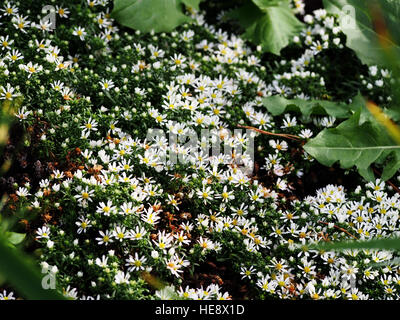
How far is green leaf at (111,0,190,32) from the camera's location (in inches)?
138

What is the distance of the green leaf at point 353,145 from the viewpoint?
3.03 m

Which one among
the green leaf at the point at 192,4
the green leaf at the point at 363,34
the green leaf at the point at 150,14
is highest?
the green leaf at the point at 192,4

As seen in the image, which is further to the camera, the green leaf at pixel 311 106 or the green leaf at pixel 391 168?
the green leaf at pixel 311 106

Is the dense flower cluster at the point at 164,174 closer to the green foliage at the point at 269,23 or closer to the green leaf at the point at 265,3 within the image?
the green foliage at the point at 269,23

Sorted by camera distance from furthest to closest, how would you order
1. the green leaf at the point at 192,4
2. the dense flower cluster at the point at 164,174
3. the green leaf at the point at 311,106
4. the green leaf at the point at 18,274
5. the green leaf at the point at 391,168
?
the green leaf at the point at 192,4 < the green leaf at the point at 311,106 < the green leaf at the point at 391,168 < the dense flower cluster at the point at 164,174 < the green leaf at the point at 18,274

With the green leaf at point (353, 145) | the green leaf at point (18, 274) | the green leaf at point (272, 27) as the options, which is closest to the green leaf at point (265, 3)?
the green leaf at point (272, 27)

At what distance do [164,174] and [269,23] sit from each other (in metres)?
1.74

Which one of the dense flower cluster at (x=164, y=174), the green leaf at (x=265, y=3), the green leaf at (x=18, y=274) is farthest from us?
the green leaf at (x=265, y=3)

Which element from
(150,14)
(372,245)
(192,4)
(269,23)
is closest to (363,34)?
(269,23)

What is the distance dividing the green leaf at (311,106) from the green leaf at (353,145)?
0.96 feet

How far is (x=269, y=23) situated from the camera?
393cm

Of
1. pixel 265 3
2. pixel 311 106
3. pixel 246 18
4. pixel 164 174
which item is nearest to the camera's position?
pixel 164 174

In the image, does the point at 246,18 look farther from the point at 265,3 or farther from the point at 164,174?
the point at 164,174

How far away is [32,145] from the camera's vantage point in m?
2.93
